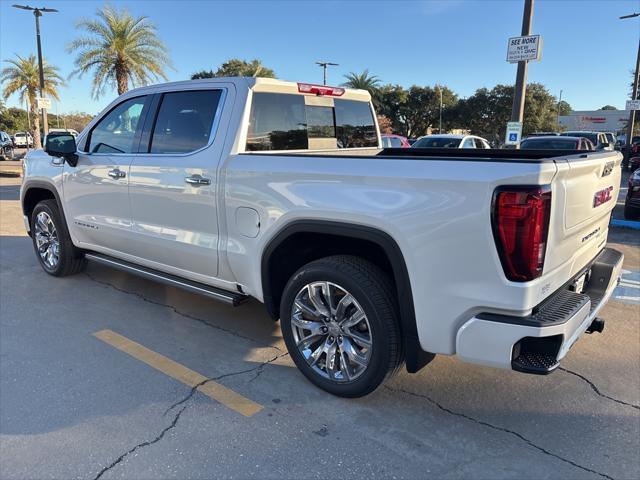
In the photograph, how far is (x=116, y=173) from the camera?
436 cm

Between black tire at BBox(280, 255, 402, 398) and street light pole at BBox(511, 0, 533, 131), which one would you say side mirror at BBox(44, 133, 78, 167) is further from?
street light pole at BBox(511, 0, 533, 131)

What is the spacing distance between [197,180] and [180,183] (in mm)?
203

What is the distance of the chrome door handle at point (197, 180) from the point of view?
11.7 feet

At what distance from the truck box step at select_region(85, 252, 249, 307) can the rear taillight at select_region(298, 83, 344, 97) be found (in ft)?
5.65

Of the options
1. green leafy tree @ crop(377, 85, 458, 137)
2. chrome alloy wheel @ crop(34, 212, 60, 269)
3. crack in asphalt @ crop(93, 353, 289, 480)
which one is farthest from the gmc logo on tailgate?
green leafy tree @ crop(377, 85, 458, 137)

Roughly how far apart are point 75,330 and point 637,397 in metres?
4.13

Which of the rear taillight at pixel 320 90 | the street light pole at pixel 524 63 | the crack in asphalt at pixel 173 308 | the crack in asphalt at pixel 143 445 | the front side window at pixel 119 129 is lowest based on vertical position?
the crack in asphalt at pixel 143 445

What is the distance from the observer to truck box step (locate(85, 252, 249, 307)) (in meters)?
3.70

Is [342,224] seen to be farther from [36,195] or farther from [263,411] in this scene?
[36,195]

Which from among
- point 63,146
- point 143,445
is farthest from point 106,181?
point 143,445

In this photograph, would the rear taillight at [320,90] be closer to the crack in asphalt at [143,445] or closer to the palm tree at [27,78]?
the crack in asphalt at [143,445]

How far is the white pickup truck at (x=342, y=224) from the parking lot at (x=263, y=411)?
0.34m

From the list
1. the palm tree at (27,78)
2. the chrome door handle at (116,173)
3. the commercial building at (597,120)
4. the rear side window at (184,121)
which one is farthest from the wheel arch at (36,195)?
the commercial building at (597,120)

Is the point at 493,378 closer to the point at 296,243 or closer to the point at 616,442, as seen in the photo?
the point at 616,442
